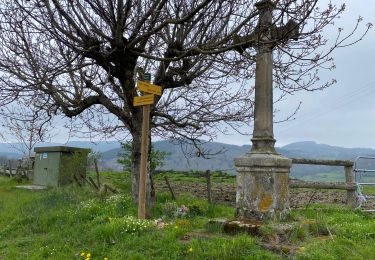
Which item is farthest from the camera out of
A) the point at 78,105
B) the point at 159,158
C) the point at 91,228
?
the point at 159,158

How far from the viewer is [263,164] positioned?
6.56m

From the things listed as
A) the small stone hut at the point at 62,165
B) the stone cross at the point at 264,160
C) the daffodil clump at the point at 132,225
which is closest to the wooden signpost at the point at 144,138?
the daffodil clump at the point at 132,225

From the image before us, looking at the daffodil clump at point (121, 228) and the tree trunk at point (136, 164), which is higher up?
the tree trunk at point (136, 164)

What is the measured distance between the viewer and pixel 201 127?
1184 cm

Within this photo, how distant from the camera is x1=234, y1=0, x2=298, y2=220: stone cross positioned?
21.3 feet

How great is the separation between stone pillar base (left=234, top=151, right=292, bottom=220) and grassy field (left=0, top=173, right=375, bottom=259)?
31 centimetres

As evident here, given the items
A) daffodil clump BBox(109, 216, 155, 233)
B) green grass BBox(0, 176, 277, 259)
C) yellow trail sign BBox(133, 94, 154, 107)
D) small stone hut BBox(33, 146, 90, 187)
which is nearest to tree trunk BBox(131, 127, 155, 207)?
green grass BBox(0, 176, 277, 259)

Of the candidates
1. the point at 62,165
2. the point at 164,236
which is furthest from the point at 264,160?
the point at 62,165

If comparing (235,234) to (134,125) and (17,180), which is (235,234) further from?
(17,180)

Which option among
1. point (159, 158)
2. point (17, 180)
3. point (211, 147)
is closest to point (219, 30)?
point (211, 147)

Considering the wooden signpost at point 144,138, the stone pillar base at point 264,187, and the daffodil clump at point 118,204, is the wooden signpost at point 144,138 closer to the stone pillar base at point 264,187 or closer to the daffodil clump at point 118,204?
the daffodil clump at point 118,204

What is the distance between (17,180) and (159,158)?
8814 mm

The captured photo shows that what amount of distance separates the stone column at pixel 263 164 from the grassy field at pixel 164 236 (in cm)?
40

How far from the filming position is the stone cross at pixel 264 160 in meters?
6.50
